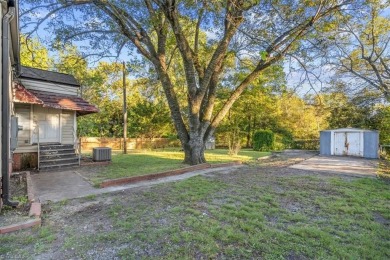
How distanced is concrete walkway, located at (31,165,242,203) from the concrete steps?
85 cm

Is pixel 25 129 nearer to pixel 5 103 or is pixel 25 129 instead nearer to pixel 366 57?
pixel 5 103

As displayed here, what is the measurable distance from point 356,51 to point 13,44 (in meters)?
19.3

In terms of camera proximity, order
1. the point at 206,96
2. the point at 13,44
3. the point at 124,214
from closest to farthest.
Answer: the point at 124,214 → the point at 13,44 → the point at 206,96

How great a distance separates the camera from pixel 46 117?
34.1ft

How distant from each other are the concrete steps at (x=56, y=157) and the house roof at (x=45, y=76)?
9.63 feet

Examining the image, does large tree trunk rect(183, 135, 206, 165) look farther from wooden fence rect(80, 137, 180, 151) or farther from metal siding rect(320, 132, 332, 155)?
wooden fence rect(80, 137, 180, 151)

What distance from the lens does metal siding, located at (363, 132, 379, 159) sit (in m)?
15.9

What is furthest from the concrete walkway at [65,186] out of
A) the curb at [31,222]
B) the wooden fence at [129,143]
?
the wooden fence at [129,143]

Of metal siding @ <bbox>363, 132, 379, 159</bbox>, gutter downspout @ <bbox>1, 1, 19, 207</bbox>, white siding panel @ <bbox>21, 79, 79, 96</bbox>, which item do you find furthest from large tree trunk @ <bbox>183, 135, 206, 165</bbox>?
metal siding @ <bbox>363, 132, 379, 159</bbox>

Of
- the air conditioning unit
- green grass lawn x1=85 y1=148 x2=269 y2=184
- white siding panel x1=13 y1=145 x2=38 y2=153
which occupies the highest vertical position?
white siding panel x1=13 y1=145 x2=38 y2=153

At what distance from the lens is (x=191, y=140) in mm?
10133

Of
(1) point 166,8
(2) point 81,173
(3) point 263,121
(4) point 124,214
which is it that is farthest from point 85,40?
(3) point 263,121

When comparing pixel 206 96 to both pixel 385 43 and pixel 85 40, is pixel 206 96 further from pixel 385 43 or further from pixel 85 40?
pixel 385 43

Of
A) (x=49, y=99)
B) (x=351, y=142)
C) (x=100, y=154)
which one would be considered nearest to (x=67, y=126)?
(x=49, y=99)
